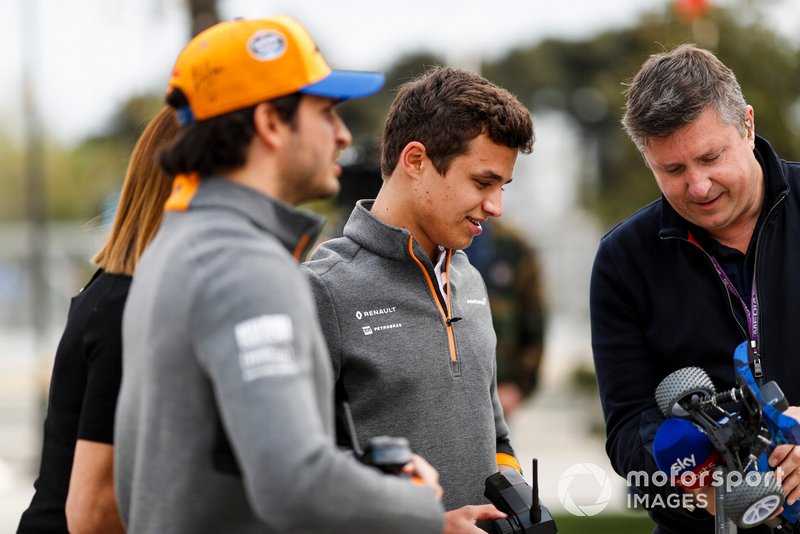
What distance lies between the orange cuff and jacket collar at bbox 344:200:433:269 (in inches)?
24.3

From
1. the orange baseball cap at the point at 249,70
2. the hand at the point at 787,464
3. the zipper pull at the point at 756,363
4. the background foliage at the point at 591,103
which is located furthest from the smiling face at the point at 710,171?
the orange baseball cap at the point at 249,70

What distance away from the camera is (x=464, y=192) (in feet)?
9.84

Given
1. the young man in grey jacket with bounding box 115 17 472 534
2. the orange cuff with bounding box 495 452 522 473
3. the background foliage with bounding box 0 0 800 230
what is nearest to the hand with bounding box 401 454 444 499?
the young man in grey jacket with bounding box 115 17 472 534

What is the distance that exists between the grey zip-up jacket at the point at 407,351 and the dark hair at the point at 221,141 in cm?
83

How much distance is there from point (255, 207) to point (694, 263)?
160cm

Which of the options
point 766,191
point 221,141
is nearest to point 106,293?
point 221,141

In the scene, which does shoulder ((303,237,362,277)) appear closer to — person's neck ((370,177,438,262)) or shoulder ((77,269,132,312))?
person's neck ((370,177,438,262))

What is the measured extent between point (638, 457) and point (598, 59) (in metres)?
25.1

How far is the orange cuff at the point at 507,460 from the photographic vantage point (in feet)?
10.5

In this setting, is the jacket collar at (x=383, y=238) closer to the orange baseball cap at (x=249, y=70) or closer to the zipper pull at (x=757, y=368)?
the orange baseball cap at (x=249, y=70)

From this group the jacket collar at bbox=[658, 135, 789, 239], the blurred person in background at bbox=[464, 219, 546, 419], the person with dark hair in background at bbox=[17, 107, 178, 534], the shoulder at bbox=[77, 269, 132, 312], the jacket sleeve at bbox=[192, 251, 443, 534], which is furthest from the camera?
the blurred person in background at bbox=[464, 219, 546, 419]

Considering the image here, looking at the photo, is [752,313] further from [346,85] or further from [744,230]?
[346,85]

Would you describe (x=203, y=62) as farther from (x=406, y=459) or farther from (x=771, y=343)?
(x=771, y=343)

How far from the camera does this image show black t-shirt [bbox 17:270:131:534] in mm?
2438
